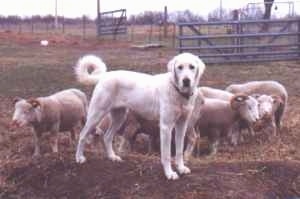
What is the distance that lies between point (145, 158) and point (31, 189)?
5.30 feet

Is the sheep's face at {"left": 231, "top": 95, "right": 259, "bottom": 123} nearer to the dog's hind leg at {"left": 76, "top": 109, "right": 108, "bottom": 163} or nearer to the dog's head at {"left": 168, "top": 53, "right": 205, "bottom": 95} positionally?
the dog's hind leg at {"left": 76, "top": 109, "right": 108, "bottom": 163}

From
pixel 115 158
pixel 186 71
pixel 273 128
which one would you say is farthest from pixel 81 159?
pixel 273 128

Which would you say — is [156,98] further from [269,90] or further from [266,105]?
[269,90]

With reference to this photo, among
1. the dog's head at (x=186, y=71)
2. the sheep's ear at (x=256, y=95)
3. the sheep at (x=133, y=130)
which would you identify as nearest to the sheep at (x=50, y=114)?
the sheep at (x=133, y=130)

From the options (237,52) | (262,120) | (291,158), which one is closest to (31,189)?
(291,158)

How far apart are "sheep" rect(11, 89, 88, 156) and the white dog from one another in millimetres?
1380

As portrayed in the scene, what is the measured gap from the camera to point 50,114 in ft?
35.2

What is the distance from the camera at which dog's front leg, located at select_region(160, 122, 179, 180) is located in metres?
8.02

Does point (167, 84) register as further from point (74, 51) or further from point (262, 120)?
point (74, 51)

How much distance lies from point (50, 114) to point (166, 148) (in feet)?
10.4

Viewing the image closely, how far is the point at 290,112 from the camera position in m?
14.2

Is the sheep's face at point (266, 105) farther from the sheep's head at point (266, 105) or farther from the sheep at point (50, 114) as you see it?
the sheep at point (50, 114)

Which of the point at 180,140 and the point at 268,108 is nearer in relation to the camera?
the point at 180,140

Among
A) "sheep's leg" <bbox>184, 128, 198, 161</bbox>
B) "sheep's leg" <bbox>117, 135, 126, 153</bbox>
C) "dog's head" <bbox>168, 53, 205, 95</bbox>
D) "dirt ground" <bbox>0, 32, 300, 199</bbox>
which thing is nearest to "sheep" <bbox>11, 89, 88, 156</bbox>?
"dirt ground" <bbox>0, 32, 300, 199</bbox>
